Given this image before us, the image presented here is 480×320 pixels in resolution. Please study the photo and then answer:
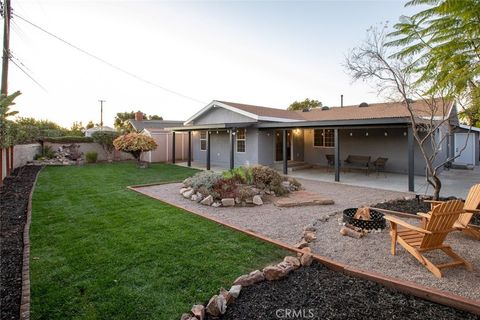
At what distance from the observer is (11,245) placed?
445 centimetres

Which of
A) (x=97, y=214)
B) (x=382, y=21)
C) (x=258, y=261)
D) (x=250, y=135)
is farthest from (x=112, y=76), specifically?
(x=258, y=261)

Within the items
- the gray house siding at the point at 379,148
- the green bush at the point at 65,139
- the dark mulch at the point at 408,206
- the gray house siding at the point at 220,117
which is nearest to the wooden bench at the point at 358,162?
the gray house siding at the point at 379,148

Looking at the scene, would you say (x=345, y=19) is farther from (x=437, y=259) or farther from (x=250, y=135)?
(x=437, y=259)

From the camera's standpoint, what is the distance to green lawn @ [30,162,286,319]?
9.57 ft

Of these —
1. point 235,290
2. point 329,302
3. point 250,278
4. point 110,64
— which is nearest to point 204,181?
point 250,278

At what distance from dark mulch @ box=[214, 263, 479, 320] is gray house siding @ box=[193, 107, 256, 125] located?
40.6 ft

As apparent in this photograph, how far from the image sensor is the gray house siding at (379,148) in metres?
13.3

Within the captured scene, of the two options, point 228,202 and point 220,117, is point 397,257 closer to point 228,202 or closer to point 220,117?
point 228,202

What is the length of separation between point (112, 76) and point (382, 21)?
16.4m

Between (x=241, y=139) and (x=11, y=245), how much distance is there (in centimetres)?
1273

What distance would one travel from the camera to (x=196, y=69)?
59.5 feet

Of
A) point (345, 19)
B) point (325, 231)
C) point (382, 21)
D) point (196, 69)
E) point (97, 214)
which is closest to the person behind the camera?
point (325, 231)

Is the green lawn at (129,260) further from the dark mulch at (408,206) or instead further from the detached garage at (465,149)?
the detached garage at (465,149)

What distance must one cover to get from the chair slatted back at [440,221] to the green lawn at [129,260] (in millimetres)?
2004
